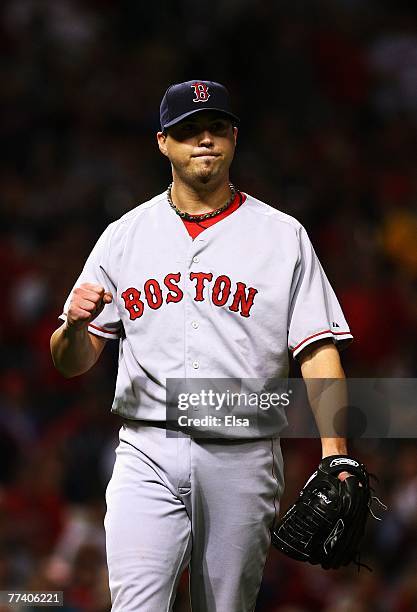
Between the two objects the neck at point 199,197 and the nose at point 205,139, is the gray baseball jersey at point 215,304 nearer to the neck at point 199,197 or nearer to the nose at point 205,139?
the neck at point 199,197

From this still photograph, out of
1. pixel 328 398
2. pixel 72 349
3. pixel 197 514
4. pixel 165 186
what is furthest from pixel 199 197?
pixel 165 186

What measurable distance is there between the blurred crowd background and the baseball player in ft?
5.54

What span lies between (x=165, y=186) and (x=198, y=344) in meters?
4.35

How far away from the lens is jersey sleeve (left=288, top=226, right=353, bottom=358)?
9.27ft

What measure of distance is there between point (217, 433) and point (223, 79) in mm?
5458

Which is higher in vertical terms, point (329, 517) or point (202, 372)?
point (202, 372)

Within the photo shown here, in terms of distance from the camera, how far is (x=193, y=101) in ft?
9.44

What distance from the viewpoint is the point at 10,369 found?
6.14 meters

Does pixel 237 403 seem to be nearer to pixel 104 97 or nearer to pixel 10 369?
pixel 10 369

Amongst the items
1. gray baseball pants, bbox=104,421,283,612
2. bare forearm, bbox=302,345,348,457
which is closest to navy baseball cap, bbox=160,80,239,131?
bare forearm, bbox=302,345,348,457

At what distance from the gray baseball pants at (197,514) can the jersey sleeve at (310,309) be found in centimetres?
30

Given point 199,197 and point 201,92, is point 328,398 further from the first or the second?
point 201,92

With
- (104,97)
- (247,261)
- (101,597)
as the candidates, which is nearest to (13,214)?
(104,97)

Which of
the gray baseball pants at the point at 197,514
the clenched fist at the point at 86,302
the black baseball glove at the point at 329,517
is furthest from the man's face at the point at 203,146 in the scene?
the black baseball glove at the point at 329,517
